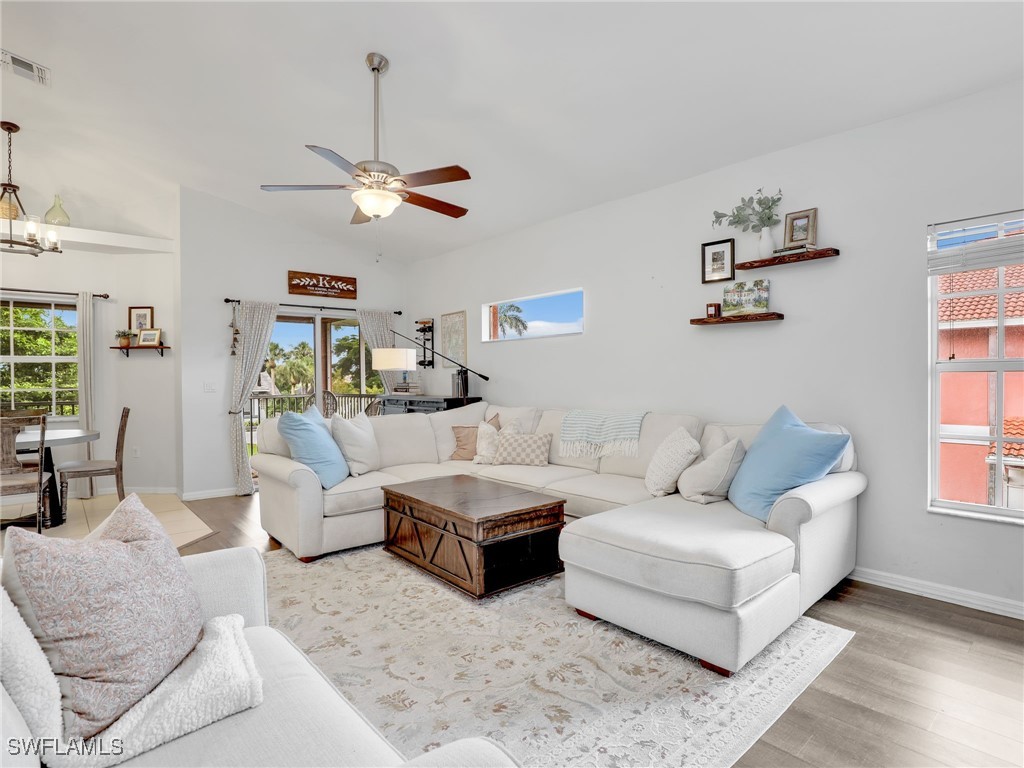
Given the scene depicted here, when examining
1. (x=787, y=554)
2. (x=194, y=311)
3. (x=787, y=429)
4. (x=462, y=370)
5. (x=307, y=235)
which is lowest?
(x=787, y=554)

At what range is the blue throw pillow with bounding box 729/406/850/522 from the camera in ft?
8.51

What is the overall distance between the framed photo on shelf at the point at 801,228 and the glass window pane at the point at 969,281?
0.69 meters

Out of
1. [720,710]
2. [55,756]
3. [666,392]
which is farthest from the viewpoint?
[666,392]

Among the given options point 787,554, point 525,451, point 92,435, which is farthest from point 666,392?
point 92,435

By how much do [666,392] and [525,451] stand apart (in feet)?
3.96

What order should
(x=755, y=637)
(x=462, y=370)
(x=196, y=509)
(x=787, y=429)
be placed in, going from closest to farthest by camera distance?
(x=755, y=637)
(x=787, y=429)
(x=196, y=509)
(x=462, y=370)

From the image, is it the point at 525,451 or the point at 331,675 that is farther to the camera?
the point at 525,451

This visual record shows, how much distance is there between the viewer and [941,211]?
2812mm

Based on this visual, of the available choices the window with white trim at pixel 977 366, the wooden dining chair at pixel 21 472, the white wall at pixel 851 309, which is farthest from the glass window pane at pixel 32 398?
the window with white trim at pixel 977 366

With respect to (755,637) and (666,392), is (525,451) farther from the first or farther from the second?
(755,637)

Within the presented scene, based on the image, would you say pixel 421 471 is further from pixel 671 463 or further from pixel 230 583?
pixel 230 583

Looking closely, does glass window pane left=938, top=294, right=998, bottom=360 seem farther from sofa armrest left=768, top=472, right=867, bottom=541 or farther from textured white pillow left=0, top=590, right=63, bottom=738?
textured white pillow left=0, top=590, right=63, bottom=738

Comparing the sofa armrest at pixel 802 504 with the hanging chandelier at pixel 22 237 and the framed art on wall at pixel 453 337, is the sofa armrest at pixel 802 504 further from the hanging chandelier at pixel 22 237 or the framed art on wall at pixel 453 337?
the hanging chandelier at pixel 22 237

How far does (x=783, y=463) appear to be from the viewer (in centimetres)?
264
